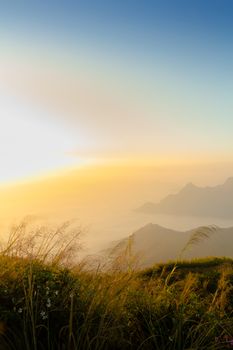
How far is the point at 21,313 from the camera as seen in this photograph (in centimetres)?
591

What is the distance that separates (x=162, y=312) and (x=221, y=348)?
97 centimetres

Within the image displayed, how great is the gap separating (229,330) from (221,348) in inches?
18.6

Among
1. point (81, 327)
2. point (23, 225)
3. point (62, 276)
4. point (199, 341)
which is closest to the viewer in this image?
point (81, 327)

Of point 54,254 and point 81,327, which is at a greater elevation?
point 54,254

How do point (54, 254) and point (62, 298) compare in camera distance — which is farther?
point (54, 254)

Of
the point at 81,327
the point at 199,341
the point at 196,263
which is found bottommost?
the point at 196,263

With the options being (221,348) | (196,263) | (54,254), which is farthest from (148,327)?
(196,263)

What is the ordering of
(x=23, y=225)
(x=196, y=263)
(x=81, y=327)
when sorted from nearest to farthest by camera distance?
1. (x=81, y=327)
2. (x=23, y=225)
3. (x=196, y=263)

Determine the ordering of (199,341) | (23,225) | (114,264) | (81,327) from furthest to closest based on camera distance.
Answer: (23,225) → (114,264) → (199,341) → (81,327)

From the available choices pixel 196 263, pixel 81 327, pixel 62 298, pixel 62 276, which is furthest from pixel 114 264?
pixel 196 263

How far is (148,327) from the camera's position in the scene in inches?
246

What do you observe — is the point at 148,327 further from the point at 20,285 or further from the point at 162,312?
the point at 20,285

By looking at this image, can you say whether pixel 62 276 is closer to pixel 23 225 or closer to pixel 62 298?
pixel 62 298

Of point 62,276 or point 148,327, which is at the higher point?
A: point 62,276
